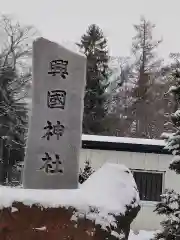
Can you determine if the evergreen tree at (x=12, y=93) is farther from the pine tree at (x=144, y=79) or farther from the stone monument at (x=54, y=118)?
the stone monument at (x=54, y=118)

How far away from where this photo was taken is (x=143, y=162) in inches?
591

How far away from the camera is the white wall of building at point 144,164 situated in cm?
1487

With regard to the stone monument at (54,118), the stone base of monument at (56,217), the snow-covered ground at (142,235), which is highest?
the stone monument at (54,118)

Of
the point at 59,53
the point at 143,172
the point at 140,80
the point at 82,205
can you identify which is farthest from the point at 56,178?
the point at 140,80

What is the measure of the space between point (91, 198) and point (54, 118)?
165 cm

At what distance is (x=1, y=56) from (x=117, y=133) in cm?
903

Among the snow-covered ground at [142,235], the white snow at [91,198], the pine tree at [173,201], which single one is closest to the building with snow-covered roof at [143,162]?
the snow-covered ground at [142,235]

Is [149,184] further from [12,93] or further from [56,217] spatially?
[12,93]

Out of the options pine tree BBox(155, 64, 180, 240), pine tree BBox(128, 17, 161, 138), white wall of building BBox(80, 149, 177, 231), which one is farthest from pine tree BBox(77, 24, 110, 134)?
pine tree BBox(155, 64, 180, 240)

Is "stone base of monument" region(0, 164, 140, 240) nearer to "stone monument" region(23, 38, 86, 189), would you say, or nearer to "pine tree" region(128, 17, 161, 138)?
"stone monument" region(23, 38, 86, 189)

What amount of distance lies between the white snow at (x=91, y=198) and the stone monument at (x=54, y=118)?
0.59 metres

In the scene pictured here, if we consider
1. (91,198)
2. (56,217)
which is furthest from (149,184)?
(56,217)

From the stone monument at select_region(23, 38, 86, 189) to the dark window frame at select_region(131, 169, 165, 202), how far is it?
26.1 feet

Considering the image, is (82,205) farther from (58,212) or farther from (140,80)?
(140,80)
